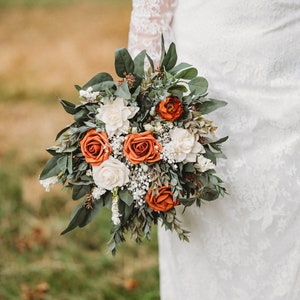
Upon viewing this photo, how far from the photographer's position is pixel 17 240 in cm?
327

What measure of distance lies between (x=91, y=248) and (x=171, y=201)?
1.78 m

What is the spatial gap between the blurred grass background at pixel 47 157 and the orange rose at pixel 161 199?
0.23 meters

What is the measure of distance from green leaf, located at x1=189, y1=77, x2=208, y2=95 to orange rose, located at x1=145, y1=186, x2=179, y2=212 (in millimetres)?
278

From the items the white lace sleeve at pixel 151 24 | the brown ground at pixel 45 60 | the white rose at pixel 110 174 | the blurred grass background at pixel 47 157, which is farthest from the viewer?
the brown ground at pixel 45 60

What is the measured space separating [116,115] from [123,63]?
0.54ft

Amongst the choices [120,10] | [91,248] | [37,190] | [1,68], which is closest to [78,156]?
[91,248]

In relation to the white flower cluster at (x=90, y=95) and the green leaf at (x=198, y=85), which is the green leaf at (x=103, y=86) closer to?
the white flower cluster at (x=90, y=95)

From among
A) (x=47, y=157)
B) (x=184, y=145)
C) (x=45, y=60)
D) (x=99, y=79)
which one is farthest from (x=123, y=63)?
(x=45, y=60)

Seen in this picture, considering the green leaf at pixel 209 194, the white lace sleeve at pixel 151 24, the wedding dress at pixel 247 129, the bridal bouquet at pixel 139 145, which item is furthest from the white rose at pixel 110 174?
the white lace sleeve at pixel 151 24

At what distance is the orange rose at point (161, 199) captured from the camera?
155 centimetres

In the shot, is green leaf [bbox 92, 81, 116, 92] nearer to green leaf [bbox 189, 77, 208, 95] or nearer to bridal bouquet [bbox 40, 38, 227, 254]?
bridal bouquet [bbox 40, 38, 227, 254]

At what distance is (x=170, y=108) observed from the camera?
1545 millimetres

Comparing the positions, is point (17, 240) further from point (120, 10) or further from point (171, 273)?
point (120, 10)

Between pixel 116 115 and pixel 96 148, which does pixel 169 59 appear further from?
pixel 96 148
